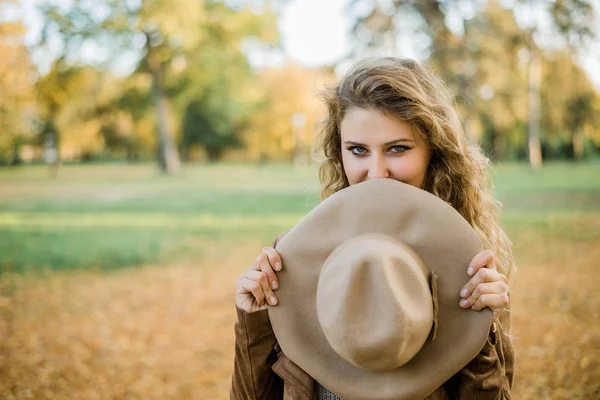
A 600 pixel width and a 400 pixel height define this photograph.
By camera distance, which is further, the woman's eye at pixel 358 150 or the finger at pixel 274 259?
the woman's eye at pixel 358 150

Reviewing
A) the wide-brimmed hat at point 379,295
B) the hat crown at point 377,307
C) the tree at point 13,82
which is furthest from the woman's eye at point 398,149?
the tree at point 13,82

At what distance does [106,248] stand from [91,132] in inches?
1126

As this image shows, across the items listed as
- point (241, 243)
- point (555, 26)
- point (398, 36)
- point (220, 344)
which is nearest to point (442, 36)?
point (398, 36)

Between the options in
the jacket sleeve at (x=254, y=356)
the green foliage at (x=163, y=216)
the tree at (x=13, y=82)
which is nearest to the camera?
the jacket sleeve at (x=254, y=356)

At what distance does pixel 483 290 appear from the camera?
1498 mm

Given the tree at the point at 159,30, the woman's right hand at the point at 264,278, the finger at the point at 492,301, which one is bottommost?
the finger at the point at 492,301

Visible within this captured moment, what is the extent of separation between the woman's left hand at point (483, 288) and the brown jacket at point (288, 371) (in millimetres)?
203

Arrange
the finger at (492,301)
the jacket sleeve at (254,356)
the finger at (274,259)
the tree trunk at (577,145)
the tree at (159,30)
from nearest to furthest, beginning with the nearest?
the finger at (492,301), the finger at (274,259), the jacket sleeve at (254,356), the tree at (159,30), the tree trunk at (577,145)

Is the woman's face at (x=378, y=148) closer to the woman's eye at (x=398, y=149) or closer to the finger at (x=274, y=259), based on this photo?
the woman's eye at (x=398, y=149)

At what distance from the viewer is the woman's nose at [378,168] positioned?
1.76 meters

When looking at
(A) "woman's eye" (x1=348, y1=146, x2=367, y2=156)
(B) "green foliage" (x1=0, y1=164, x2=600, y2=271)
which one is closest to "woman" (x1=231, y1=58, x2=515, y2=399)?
(A) "woman's eye" (x1=348, y1=146, x2=367, y2=156)

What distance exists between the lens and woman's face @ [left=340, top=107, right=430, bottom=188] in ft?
5.88

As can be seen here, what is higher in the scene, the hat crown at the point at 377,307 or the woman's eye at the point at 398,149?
the woman's eye at the point at 398,149

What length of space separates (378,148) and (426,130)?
0.24m
